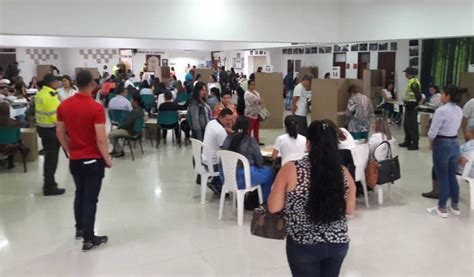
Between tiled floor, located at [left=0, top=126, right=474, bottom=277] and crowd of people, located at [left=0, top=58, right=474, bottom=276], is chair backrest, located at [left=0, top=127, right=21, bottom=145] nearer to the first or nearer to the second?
crowd of people, located at [left=0, top=58, right=474, bottom=276]

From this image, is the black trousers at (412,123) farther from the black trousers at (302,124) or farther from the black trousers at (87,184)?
the black trousers at (87,184)

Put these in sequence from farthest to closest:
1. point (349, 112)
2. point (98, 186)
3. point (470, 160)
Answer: point (349, 112) → point (470, 160) → point (98, 186)

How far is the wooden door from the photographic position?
12.3m

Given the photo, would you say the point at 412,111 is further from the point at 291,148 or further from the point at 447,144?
the point at 291,148

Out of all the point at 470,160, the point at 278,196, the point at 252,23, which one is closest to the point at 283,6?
the point at 252,23

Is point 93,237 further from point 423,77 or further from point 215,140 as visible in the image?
point 423,77

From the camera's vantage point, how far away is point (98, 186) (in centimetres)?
356

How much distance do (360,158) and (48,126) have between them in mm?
3556

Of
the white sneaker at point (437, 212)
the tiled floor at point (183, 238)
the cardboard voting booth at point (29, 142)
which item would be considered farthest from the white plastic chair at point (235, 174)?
the cardboard voting booth at point (29, 142)

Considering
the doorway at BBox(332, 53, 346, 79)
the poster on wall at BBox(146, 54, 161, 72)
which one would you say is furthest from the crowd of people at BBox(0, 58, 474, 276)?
the poster on wall at BBox(146, 54, 161, 72)

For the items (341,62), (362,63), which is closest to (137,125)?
(362,63)

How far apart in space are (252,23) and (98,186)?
4.41 m

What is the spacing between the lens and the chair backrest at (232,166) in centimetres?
415

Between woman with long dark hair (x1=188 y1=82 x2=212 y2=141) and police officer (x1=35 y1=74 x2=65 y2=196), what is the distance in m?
1.63
